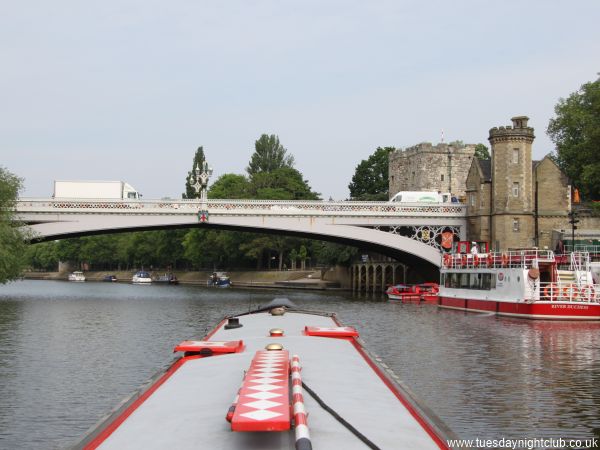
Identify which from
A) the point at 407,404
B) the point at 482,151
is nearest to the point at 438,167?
the point at 482,151

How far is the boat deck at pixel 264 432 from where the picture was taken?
291 inches

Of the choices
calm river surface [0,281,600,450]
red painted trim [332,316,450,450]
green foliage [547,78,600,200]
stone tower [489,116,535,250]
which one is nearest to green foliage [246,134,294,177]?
green foliage [547,78,600,200]

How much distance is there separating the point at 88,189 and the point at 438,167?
2224 inches

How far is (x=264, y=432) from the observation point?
23.1ft

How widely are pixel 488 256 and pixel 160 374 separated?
38461 millimetres

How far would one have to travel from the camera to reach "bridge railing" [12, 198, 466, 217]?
61188mm

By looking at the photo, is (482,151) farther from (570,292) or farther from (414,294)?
(570,292)

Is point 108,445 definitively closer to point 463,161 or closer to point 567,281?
point 567,281

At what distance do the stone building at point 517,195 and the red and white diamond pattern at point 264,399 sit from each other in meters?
54.9

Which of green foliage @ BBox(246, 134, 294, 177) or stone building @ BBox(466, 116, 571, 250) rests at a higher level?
green foliage @ BBox(246, 134, 294, 177)

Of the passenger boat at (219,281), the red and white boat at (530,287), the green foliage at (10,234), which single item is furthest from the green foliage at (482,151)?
the green foliage at (10,234)

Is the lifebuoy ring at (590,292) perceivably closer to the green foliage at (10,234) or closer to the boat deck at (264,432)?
the boat deck at (264,432)

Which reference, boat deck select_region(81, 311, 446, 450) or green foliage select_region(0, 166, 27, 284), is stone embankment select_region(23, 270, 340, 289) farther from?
boat deck select_region(81, 311, 446, 450)

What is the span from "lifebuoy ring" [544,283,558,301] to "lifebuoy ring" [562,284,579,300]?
0.48 meters
